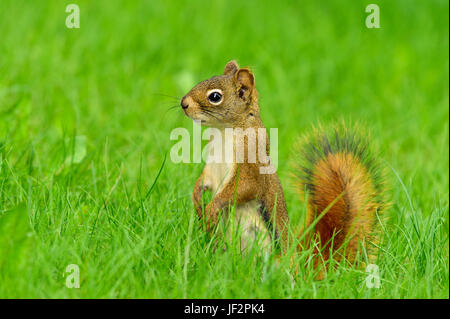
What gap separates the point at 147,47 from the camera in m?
5.55

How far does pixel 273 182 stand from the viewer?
2.64 metres

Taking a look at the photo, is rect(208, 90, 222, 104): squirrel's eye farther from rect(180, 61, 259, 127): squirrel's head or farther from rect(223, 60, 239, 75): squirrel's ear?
rect(223, 60, 239, 75): squirrel's ear

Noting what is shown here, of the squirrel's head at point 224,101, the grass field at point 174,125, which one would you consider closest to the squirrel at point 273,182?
the squirrel's head at point 224,101

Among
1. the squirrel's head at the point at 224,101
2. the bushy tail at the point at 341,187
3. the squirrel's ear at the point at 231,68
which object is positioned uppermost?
the squirrel's ear at the point at 231,68

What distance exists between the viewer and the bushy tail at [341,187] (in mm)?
2832

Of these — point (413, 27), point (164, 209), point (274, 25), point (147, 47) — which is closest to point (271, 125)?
point (147, 47)

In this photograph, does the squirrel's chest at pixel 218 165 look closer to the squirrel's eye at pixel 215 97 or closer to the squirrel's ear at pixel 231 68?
the squirrel's eye at pixel 215 97

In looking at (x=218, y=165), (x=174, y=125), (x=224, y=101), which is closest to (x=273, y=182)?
(x=218, y=165)

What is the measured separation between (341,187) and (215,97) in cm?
66

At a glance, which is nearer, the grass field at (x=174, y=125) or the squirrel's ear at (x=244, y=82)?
the grass field at (x=174, y=125)

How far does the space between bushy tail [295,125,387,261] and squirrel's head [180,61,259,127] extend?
0.40 m

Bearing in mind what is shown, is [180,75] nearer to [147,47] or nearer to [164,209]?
[147,47]

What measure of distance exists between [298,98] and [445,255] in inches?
102

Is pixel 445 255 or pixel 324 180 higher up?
pixel 324 180
